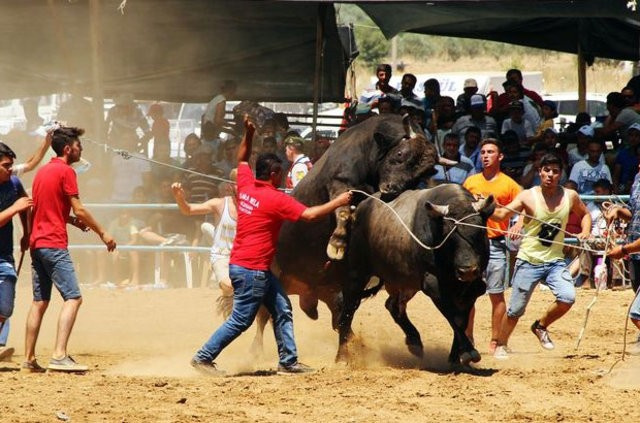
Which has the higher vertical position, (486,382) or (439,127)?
(439,127)

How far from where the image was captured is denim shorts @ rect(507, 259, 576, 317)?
10.0 metres

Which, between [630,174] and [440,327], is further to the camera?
[630,174]

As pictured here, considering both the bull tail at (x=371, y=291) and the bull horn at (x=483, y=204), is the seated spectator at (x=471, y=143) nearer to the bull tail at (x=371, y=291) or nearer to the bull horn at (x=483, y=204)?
the bull tail at (x=371, y=291)

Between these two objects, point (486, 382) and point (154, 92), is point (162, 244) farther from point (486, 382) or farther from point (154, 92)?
point (486, 382)

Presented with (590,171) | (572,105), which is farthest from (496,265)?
(572,105)

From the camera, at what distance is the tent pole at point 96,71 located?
625 inches

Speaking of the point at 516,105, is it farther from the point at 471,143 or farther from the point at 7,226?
the point at 7,226

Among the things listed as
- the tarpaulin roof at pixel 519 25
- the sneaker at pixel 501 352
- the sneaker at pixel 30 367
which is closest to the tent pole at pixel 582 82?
the tarpaulin roof at pixel 519 25

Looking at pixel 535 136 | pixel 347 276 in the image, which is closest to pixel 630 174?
pixel 535 136

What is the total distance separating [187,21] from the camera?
667 inches

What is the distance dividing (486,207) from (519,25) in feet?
35.4

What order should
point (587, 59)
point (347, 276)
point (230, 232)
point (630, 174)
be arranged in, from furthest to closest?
1. point (587, 59)
2. point (630, 174)
3. point (230, 232)
4. point (347, 276)

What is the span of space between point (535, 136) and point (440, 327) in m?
4.40

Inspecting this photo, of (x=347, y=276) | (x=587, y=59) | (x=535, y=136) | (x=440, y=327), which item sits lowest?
(x=440, y=327)
